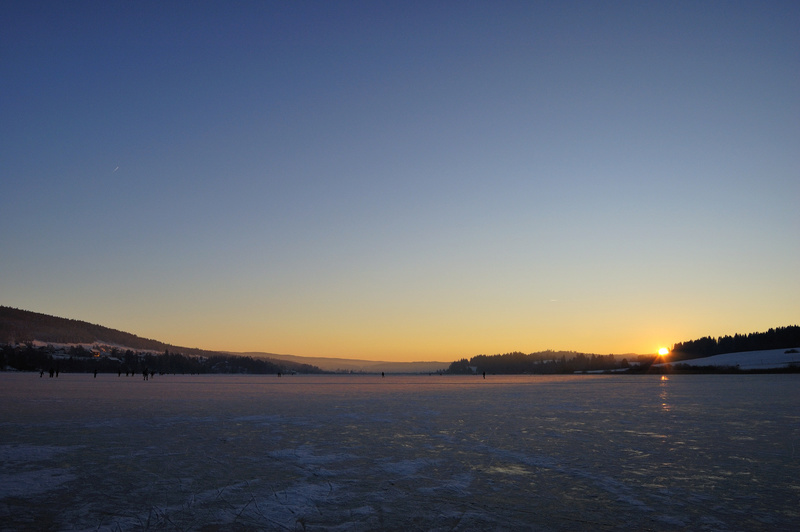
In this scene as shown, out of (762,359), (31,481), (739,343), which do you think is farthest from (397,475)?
→ (739,343)

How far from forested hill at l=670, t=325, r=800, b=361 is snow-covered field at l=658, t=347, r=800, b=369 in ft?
18.6

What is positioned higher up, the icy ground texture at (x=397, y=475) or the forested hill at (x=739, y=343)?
the forested hill at (x=739, y=343)

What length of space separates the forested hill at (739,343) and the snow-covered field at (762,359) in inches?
223

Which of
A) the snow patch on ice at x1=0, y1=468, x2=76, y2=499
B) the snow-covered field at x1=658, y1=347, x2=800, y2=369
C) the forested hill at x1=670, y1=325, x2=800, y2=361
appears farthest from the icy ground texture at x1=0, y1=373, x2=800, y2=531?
the forested hill at x1=670, y1=325, x2=800, y2=361

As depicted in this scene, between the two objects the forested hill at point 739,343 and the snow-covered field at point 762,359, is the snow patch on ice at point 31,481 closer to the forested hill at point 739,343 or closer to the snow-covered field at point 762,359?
the snow-covered field at point 762,359

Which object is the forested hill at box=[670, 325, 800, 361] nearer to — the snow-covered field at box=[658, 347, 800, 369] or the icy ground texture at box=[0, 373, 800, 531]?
the snow-covered field at box=[658, 347, 800, 369]

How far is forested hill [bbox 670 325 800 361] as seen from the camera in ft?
463

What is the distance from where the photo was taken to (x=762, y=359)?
12538 cm

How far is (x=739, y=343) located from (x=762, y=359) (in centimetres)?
3839

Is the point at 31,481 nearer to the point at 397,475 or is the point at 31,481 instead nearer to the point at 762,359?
the point at 397,475

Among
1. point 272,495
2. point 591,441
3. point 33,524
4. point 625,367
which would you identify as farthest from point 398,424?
point 625,367

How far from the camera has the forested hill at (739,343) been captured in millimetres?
141000

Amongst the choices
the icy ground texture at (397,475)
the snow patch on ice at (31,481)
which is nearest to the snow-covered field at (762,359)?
the icy ground texture at (397,475)

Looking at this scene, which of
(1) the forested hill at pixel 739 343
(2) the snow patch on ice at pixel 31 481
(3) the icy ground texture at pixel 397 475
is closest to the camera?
(3) the icy ground texture at pixel 397 475
